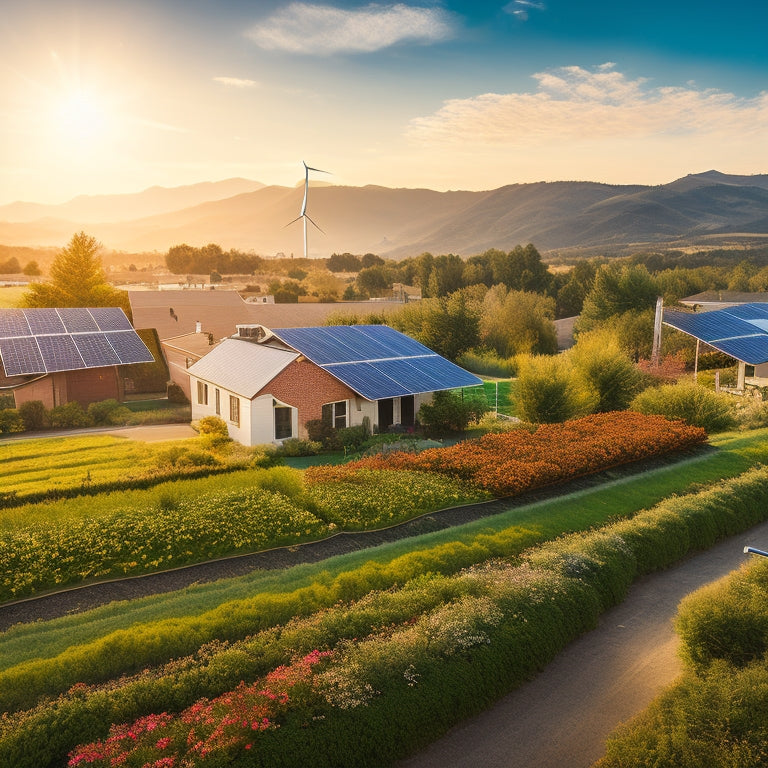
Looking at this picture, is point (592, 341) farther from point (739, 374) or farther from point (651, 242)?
point (651, 242)

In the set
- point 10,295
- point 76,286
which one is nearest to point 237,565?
point 76,286

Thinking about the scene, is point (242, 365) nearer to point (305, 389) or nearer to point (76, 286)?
point (305, 389)

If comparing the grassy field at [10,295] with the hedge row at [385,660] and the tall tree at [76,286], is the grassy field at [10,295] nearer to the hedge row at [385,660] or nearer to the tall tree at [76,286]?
the tall tree at [76,286]

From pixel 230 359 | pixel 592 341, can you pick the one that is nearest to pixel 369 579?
pixel 230 359

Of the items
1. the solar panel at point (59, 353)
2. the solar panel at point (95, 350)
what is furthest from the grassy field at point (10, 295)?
the solar panel at point (59, 353)

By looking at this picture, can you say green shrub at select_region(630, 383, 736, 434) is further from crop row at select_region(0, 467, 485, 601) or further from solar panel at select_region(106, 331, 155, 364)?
solar panel at select_region(106, 331, 155, 364)

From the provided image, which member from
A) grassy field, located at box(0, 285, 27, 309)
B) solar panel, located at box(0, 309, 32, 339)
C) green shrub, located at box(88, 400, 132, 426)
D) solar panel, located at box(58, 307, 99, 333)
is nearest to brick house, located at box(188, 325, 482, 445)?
green shrub, located at box(88, 400, 132, 426)
